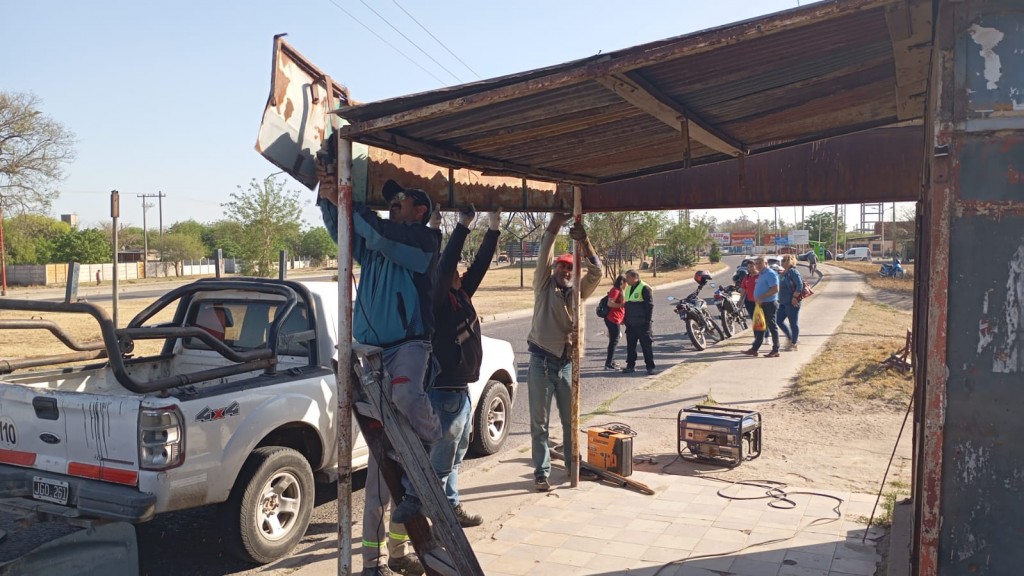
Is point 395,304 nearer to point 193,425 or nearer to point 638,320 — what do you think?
point 193,425

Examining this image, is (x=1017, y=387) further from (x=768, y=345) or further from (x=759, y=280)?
(x=768, y=345)

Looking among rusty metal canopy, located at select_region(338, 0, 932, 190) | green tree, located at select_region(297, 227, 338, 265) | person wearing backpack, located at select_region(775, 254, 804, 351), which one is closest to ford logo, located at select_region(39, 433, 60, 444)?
rusty metal canopy, located at select_region(338, 0, 932, 190)

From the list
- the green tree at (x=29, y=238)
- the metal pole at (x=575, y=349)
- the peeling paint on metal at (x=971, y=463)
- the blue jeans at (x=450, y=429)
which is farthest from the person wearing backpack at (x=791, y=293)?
the green tree at (x=29, y=238)

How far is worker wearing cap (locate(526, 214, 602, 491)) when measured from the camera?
610 centimetres

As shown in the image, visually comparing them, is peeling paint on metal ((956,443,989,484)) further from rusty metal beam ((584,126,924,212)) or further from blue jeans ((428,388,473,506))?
blue jeans ((428,388,473,506))

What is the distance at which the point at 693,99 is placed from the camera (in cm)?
396

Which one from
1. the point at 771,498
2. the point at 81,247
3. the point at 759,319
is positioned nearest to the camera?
the point at 771,498

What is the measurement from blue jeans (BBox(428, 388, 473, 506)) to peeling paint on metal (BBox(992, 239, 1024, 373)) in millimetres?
2988

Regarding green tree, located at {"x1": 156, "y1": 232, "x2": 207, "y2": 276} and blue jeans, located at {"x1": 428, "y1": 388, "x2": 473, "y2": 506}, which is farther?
green tree, located at {"x1": 156, "y1": 232, "x2": 207, "y2": 276}

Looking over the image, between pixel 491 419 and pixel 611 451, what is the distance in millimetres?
1595

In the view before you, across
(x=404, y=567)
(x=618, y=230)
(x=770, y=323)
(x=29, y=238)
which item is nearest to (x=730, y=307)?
(x=770, y=323)

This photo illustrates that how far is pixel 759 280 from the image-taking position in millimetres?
14312

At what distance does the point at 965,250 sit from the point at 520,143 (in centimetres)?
254

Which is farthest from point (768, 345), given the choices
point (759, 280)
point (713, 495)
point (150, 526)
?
point (150, 526)
